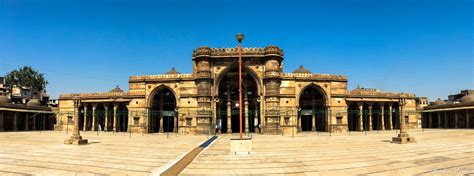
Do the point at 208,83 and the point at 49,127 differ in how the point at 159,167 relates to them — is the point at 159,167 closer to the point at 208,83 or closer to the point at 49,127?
the point at 208,83

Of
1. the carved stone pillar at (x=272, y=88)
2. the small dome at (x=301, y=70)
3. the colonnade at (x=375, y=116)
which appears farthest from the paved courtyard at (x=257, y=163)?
the small dome at (x=301, y=70)

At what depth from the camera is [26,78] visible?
268ft

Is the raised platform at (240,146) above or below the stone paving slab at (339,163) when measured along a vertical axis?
above

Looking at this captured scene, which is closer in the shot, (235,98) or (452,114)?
(235,98)

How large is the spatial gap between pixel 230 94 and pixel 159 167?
1303 inches

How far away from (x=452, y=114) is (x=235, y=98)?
131ft

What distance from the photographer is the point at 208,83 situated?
41438mm

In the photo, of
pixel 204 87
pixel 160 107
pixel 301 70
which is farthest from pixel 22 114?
pixel 301 70

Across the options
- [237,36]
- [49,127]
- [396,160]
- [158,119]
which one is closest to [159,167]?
[237,36]

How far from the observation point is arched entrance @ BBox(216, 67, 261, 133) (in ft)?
141

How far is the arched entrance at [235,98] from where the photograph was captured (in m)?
43.0

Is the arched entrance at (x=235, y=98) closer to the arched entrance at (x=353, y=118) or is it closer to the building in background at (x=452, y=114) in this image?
the arched entrance at (x=353, y=118)

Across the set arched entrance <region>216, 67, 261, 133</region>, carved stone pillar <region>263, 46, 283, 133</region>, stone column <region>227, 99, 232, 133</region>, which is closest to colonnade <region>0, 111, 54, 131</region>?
arched entrance <region>216, 67, 261, 133</region>

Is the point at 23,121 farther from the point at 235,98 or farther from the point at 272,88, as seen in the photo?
the point at 272,88
